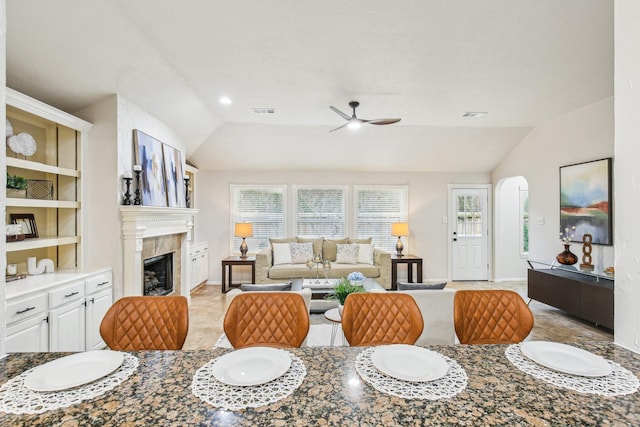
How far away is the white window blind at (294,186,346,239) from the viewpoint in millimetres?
6227

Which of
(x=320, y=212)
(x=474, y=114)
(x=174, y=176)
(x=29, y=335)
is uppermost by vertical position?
(x=474, y=114)

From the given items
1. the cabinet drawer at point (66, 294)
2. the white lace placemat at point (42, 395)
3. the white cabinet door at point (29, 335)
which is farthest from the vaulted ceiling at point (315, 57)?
the white lace placemat at point (42, 395)

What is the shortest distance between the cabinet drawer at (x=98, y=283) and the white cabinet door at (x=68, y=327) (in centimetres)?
13

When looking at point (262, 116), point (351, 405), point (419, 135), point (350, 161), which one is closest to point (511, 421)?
point (351, 405)

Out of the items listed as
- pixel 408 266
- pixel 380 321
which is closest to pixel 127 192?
pixel 380 321

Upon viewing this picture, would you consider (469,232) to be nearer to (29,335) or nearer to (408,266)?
(408,266)

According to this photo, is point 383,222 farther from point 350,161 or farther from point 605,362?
point 605,362

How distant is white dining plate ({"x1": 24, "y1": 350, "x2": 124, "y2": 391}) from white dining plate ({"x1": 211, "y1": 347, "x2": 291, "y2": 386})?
32cm

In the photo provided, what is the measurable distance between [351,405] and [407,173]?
19.3ft

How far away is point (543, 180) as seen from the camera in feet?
16.0

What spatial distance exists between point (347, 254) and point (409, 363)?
184 inches

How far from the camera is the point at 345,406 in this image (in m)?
0.78

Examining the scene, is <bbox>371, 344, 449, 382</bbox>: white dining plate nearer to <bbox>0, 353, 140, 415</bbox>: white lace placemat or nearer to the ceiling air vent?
<bbox>0, 353, 140, 415</bbox>: white lace placemat

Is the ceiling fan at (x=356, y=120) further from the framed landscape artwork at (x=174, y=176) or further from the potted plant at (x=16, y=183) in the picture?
the potted plant at (x=16, y=183)
